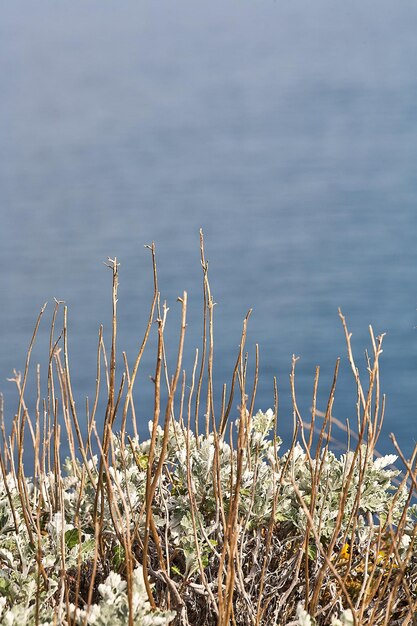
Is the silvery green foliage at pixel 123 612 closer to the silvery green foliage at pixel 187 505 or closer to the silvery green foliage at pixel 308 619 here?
the silvery green foliage at pixel 187 505

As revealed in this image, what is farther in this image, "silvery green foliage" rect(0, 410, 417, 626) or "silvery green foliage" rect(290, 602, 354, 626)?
"silvery green foliage" rect(0, 410, 417, 626)

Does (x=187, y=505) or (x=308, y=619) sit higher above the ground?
(x=187, y=505)

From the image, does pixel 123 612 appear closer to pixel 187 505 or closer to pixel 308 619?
pixel 308 619

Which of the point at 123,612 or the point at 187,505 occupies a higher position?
the point at 187,505

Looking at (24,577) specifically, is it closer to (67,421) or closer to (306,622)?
(67,421)

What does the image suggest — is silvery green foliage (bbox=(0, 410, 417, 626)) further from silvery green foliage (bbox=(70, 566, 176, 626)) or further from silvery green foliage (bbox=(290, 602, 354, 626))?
silvery green foliage (bbox=(290, 602, 354, 626))

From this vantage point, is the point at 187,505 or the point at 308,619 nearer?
the point at 308,619

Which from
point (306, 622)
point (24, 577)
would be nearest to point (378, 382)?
point (306, 622)

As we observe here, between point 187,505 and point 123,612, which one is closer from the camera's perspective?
point 123,612

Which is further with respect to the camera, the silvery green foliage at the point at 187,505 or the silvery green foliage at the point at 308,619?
the silvery green foliage at the point at 187,505

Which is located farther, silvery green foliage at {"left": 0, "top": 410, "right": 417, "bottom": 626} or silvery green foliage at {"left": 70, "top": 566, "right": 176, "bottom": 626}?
silvery green foliage at {"left": 0, "top": 410, "right": 417, "bottom": 626}

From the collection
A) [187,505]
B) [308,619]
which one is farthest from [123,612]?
[187,505]

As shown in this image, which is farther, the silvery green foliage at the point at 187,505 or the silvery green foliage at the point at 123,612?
the silvery green foliage at the point at 187,505

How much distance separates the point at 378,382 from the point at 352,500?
62cm
